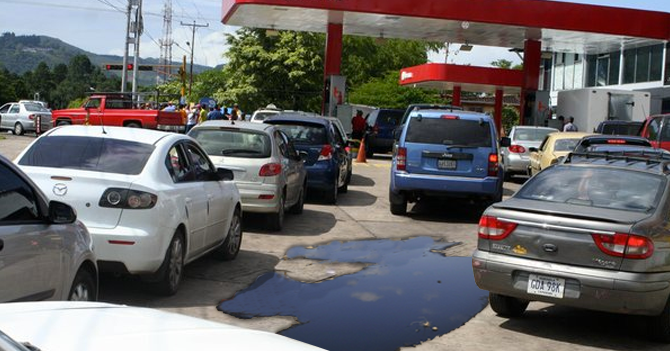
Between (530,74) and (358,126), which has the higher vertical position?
(530,74)

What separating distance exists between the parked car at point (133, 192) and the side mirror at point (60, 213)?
5.39ft

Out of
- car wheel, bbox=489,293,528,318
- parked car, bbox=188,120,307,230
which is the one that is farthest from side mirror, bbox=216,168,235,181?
car wheel, bbox=489,293,528,318

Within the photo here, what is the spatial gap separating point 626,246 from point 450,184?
7.42 m

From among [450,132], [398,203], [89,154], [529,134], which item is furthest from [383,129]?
[89,154]

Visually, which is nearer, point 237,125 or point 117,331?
point 117,331

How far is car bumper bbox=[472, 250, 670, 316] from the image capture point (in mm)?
6531

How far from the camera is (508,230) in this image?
23.3 ft

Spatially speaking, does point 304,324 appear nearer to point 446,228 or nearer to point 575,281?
point 575,281

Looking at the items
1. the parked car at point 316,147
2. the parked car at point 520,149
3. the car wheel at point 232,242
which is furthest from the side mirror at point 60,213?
the parked car at point 520,149

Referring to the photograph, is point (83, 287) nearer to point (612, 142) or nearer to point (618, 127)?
point (612, 142)

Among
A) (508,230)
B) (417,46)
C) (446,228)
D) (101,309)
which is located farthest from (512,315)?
(417,46)

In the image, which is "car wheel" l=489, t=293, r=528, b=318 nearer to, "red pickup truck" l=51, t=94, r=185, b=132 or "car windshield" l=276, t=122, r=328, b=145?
"car windshield" l=276, t=122, r=328, b=145

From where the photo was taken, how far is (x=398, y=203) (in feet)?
48.3

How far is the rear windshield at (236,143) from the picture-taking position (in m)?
12.1
